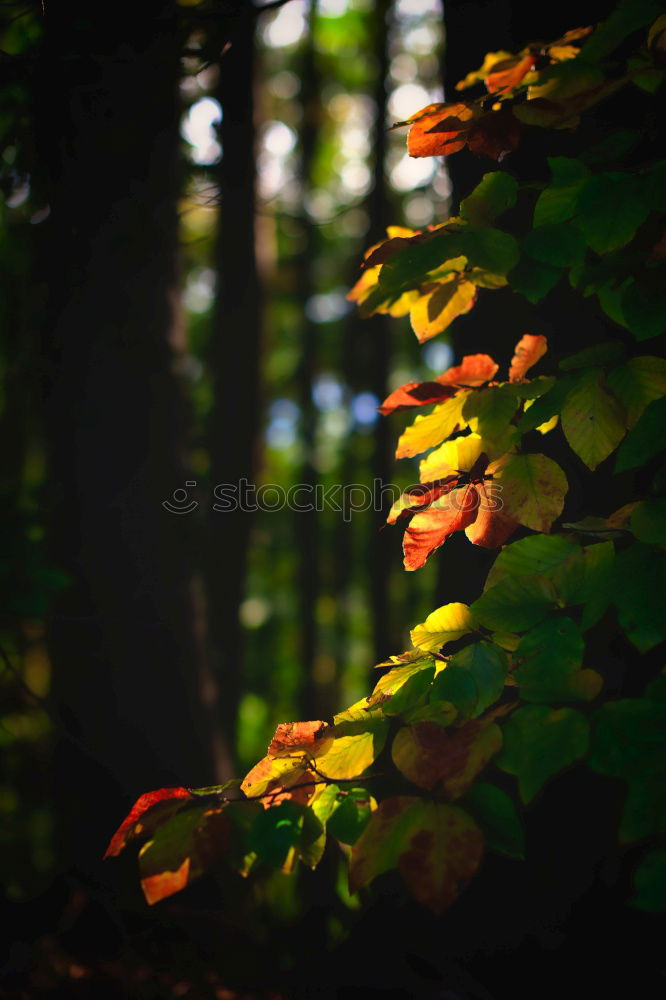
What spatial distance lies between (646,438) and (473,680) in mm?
440

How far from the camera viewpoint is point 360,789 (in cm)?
99

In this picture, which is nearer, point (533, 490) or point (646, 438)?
point (646, 438)

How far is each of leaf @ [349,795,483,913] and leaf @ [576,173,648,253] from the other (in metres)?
0.84

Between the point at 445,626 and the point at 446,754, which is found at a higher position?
the point at 445,626

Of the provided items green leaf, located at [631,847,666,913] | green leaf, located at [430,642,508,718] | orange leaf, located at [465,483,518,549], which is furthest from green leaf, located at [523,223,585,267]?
green leaf, located at [631,847,666,913]

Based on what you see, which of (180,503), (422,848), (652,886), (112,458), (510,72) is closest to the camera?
(652,886)

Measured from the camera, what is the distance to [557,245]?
100 cm

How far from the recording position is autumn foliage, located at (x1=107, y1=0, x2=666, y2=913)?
821 mm

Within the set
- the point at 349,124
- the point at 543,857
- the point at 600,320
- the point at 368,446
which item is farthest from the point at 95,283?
the point at 368,446

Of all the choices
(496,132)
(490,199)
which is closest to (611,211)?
(490,199)

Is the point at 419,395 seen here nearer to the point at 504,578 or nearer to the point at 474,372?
the point at 474,372

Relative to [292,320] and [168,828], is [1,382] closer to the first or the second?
[168,828]

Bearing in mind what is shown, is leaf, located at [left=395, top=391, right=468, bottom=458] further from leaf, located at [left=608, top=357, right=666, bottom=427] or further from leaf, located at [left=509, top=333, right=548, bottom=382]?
leaf, located at [left=608, top=357, right=666, bottom=427]

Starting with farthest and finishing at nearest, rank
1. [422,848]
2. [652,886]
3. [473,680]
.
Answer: [473,680] < [422,848] < [652,886]
